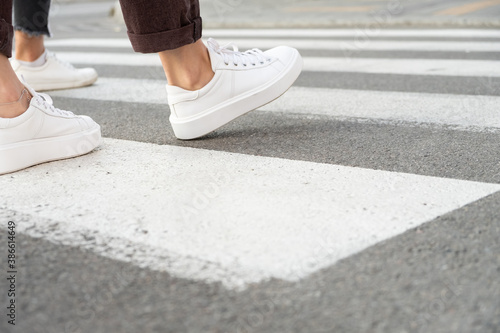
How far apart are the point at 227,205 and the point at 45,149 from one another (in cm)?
72

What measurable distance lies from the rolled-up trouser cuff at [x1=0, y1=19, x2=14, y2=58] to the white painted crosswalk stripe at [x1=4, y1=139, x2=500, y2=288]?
36 cm

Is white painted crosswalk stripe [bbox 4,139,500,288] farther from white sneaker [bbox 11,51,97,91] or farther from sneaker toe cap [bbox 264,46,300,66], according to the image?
white sneaker [bbox 11,51,97,91]

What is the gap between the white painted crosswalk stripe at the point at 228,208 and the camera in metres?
1.26

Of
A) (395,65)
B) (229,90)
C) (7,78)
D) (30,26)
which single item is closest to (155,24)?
(229,90)

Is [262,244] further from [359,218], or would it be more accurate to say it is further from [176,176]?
[176,176]

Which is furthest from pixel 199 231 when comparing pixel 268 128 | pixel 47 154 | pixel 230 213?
pixel 268 128

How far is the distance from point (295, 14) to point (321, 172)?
5975 mm

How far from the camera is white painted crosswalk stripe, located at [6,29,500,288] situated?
1269mm

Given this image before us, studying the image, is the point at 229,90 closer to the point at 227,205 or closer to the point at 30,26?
the point at 227,205

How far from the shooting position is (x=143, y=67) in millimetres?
4250

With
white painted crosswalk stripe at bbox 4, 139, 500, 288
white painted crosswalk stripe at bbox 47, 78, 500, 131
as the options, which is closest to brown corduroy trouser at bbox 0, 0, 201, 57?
white painted crosswalk stripe at bbox 4, 139, 500, 288

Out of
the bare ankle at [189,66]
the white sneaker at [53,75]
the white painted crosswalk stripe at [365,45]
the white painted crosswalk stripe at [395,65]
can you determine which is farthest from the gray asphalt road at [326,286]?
the white painted crosswalk stripe at [365,45]

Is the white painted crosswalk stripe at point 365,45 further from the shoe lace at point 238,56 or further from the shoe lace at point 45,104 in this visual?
the shoe lace at point 45,104

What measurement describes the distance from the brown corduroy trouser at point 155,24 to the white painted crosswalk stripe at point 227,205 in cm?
33
